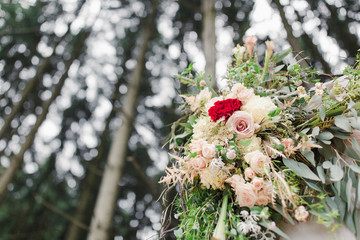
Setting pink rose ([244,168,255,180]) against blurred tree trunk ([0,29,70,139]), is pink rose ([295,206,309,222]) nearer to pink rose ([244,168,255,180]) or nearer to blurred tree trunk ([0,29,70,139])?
pink rose ([244,168,255,180])

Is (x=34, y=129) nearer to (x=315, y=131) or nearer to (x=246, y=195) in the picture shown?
(x=246, y=195)

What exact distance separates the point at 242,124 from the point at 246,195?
10.9 inches

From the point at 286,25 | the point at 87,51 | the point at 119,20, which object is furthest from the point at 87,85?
the point at 286,25

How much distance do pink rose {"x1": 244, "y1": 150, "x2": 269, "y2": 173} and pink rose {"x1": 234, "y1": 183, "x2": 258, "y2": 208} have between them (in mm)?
71

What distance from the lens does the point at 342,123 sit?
97 cm

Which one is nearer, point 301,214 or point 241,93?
point 301,214

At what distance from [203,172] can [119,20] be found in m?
5.68

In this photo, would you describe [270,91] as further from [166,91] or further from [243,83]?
[166,91]

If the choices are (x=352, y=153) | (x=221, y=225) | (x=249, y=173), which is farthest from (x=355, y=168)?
(x=221, y=225)

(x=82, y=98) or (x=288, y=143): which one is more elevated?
(x=288, y=143)

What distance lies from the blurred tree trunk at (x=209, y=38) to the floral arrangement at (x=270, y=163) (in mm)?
1743

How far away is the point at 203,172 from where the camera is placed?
1052 mm

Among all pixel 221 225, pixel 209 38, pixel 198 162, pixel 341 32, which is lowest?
pixel 341 32

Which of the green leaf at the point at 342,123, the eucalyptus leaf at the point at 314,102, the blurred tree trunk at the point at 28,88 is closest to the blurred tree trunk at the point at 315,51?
the eucalyptus leaf at the point at 314,102
